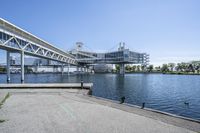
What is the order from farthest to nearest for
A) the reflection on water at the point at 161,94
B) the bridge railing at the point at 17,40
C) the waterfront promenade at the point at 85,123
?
the bridge railing at the point at 17,40 → the reflection on water at the point at 161,94 → the waterfront promenade at the point at 85,123

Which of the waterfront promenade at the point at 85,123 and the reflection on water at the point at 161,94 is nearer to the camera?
the waterfront promenade at the point at 85,123

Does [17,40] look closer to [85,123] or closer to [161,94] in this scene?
[161,94]

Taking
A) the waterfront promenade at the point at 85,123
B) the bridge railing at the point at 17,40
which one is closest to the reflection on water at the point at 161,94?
the waterfront promenade at the point at 85,123

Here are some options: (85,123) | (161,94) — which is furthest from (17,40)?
(85,123)

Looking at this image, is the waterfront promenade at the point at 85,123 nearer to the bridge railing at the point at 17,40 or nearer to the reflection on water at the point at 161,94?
the reflection on water at the point at 161,94

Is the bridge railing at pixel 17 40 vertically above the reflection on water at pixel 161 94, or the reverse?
the bridge railing at pixel 17 40

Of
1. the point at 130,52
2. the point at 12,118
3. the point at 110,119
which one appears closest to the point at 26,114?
the point at 12,118

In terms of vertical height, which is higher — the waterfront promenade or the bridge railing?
the bridge railing

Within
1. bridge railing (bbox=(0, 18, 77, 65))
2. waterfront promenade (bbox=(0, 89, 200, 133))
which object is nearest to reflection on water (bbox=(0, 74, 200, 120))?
waterfront promenade (bbox=(0, 89, 200, 133))

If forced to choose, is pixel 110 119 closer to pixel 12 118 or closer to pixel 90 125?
pixel 90 125

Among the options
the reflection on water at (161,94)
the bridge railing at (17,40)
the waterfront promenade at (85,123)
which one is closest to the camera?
the waterfront promenade at (85,123)

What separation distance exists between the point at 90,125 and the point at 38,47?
65776 millimetres

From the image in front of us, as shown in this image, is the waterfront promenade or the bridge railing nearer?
the waterfront promenade

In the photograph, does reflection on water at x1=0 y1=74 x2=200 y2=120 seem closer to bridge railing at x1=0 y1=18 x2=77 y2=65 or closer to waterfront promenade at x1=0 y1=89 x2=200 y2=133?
waterfront promenade at x1=0 y1=89 x2=200 y2=133
